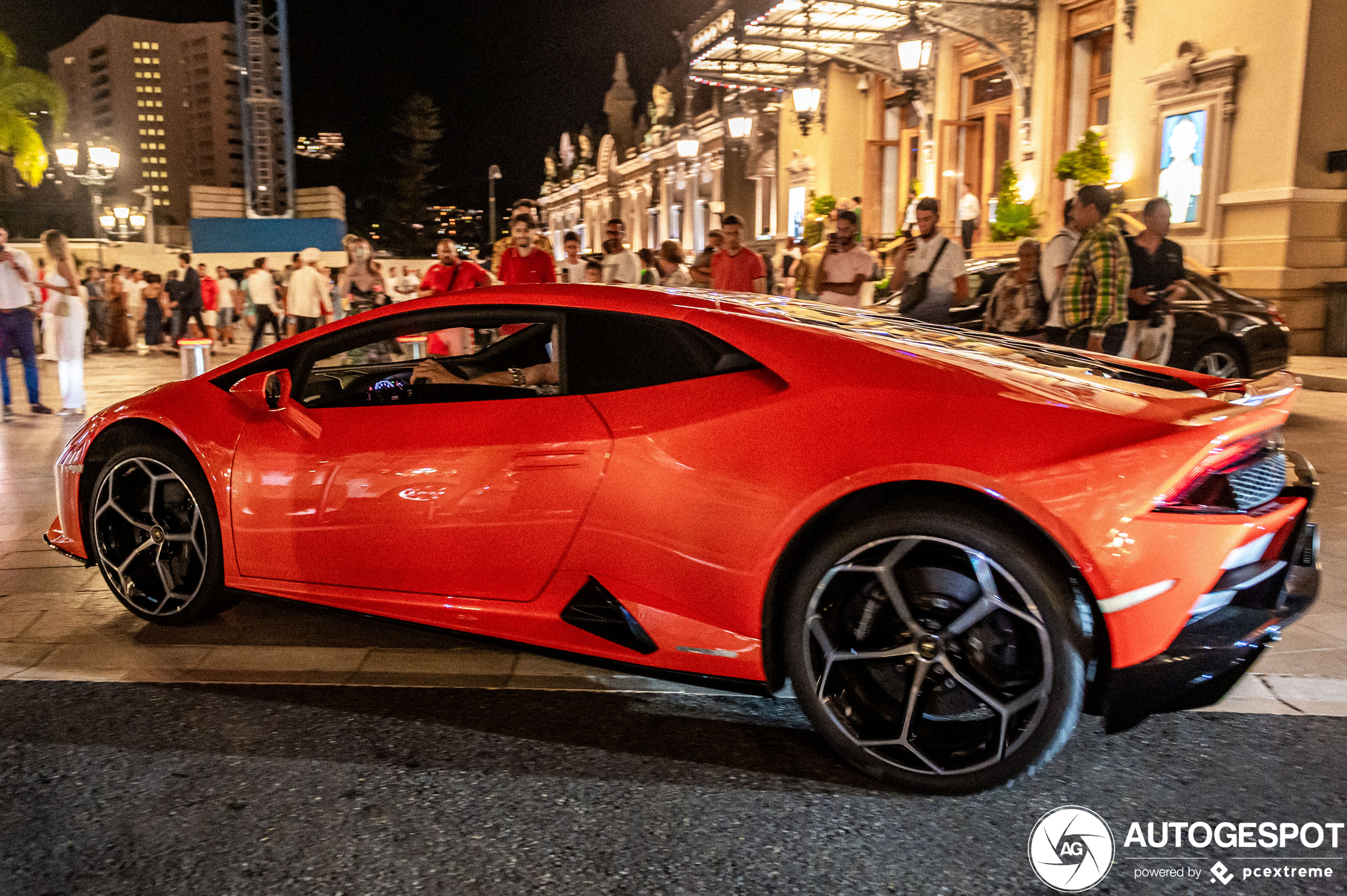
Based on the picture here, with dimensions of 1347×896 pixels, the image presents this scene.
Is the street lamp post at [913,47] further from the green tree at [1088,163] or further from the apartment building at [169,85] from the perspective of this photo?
the apartment building at [169,85]

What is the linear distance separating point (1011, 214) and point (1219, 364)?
9521 millimetres

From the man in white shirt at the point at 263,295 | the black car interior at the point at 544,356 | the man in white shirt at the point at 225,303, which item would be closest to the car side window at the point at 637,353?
the black car interior at the point at 544,356

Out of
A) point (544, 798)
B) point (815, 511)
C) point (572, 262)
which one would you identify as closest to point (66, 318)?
point (572, 262)

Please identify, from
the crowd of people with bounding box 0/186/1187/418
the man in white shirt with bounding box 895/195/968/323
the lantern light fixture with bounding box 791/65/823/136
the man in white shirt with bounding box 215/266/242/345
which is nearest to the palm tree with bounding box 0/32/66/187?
the man in white shirt with bounding box 215/266/242/345

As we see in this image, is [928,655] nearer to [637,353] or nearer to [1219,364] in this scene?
[637,353]

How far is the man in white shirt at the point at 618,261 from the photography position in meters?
11.1

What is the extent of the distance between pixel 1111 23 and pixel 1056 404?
1772 centimetres

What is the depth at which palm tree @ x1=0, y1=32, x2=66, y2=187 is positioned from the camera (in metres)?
37.2

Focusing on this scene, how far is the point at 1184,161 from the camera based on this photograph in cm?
1541

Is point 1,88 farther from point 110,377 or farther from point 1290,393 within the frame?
point 1290,393

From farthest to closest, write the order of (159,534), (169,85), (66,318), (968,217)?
(169,85) < (968,217) < (66,318) < (159,534)

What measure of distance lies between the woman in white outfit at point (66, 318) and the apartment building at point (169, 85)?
144 m

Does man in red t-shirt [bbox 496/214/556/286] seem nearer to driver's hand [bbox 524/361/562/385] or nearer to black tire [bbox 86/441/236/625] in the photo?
black tire [bbox 86/441/236/625]

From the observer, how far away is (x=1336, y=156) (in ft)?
44.9
